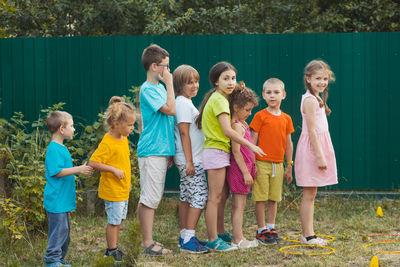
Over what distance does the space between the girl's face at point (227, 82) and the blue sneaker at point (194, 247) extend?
130 centimetres

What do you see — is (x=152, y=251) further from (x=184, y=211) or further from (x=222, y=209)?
(x=222, y=209)

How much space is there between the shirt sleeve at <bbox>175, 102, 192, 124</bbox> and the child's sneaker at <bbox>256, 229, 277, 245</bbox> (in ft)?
4.11

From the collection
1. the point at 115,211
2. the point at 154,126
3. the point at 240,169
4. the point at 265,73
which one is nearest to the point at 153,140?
the point at 154,126

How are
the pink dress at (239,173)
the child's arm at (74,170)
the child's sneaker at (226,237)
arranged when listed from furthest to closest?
the child's sneaker at (226,237) < the pink dress at (239,173) < the child's arm at (74,170)

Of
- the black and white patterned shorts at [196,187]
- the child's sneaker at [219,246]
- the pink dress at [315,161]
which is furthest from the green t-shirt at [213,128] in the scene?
the child's sneaker at [219,246]

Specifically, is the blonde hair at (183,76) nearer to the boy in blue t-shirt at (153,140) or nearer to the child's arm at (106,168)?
the boy in blue t-shirt at (153,140)

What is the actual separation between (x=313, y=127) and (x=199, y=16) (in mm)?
5056

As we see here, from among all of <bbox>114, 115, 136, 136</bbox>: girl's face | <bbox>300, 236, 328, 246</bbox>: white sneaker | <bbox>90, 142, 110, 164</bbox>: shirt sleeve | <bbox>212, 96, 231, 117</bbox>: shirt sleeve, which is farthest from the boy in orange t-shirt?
<bbox>90, 142, 110, 164</bbox>: shirt sleeve

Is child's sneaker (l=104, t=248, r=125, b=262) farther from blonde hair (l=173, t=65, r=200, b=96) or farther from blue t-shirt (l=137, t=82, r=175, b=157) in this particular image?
blonde hair (l=173, t=65, r=200, b=96)

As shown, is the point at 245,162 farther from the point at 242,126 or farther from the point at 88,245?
the point at 88,245

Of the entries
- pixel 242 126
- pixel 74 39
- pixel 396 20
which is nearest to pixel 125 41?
pixel 74 39

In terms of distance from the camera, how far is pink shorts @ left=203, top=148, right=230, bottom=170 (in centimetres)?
460

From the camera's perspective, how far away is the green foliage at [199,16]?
906 centimetres

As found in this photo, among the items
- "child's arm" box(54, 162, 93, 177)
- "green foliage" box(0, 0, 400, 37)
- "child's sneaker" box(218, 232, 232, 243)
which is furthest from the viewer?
"green foliage" box(0, 0, 400, 37)
